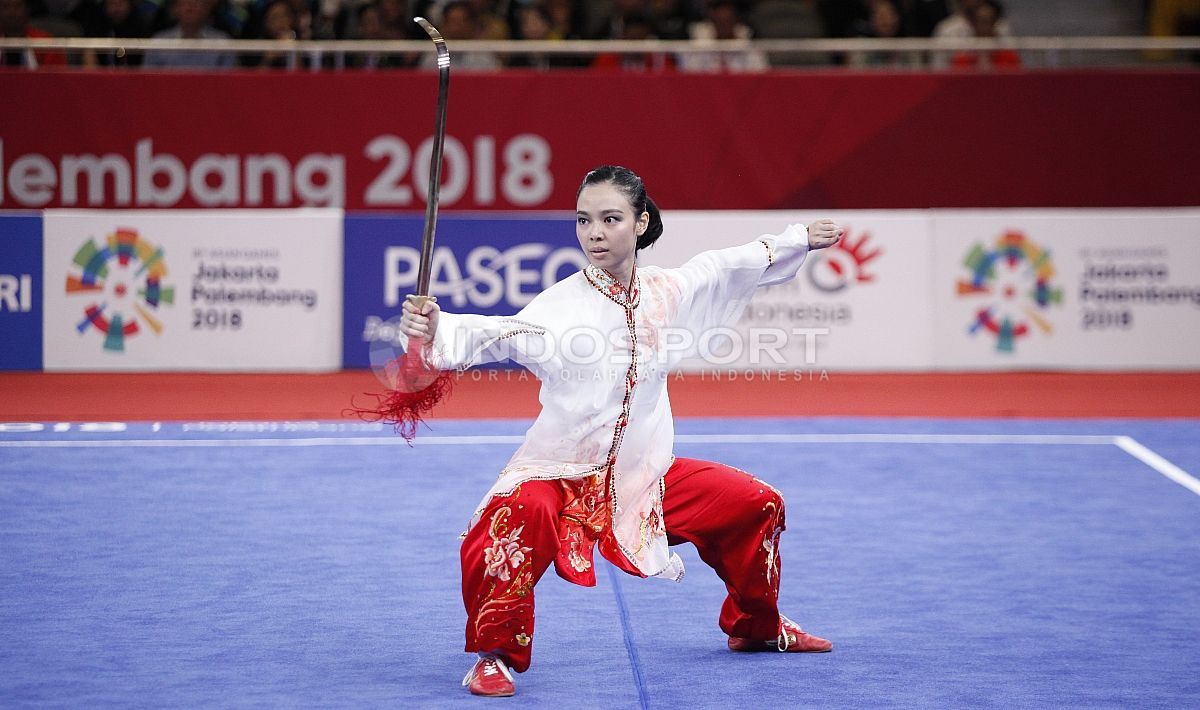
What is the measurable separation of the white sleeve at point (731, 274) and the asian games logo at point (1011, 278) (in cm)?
635

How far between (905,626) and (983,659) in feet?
1.40

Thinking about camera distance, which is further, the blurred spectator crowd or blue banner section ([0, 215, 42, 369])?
the blurred spectator crowd

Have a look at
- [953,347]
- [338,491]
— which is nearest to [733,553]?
[338,491]

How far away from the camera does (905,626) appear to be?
17.0ft

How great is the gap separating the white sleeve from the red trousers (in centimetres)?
49

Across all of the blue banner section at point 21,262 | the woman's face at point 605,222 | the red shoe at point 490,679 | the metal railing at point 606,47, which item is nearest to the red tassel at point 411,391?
the woman's face at point 605,222

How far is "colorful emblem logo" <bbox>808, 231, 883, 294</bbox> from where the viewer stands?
35.4 ft

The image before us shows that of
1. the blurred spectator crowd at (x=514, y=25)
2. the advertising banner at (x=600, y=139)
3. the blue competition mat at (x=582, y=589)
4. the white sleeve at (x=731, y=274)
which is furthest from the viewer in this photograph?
the blurred spectator crowd at (x=514, y=25)

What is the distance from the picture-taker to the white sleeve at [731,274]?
191 inches

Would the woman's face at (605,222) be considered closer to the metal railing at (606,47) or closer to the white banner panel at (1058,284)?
the white banner panel at (1058,284)

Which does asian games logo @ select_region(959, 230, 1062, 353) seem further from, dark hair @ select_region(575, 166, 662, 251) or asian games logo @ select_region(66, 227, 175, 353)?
dark hair @ select_region(575, 166, 662, 251)

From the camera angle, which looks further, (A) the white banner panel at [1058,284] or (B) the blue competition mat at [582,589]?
(A) the white banner panel at [1058,284]

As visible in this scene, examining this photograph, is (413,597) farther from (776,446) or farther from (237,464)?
(776,446)

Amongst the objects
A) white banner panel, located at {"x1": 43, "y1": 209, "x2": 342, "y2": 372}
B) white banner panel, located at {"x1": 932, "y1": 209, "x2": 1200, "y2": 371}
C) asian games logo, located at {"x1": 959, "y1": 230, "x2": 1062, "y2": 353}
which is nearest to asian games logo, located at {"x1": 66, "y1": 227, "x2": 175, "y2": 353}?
white banner panel, located at {"x1": 43, "y1": 209, "x2": 342, "y2": 372}
